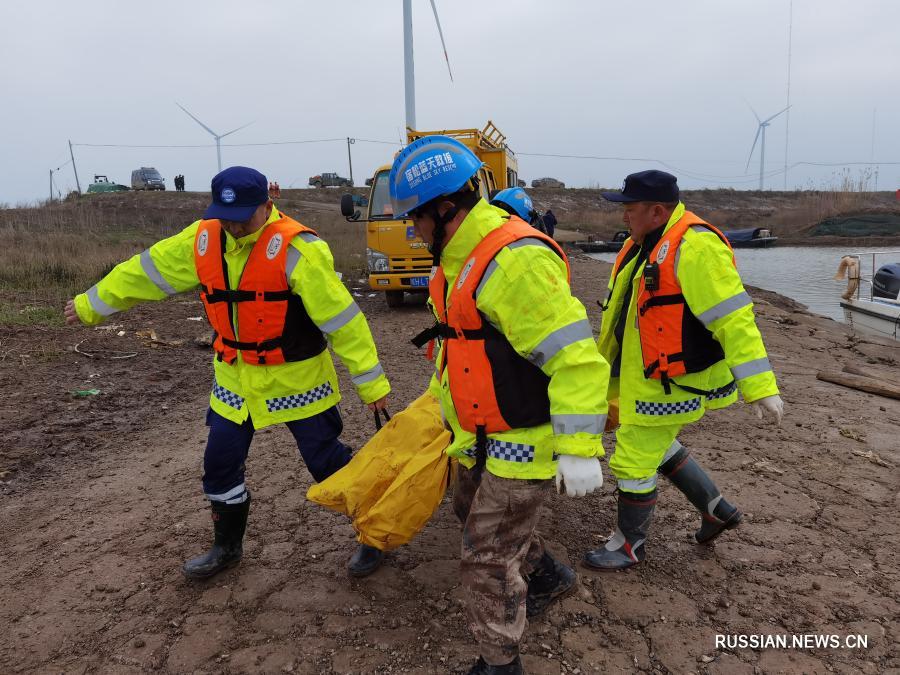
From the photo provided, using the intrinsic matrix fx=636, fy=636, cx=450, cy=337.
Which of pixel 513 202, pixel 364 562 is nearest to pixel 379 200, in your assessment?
pixel 513 202

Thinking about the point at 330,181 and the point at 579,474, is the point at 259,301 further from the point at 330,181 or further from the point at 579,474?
the point at 330,181

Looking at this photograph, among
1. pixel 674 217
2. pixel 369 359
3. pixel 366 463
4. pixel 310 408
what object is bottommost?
pixel 366 463

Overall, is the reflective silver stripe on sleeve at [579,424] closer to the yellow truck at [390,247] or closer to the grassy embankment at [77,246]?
the yellow truck at [390,247]

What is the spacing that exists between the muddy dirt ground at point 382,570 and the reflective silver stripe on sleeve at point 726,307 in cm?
135

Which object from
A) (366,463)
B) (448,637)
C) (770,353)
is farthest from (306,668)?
(770,353)

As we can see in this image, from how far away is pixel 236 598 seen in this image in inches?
120

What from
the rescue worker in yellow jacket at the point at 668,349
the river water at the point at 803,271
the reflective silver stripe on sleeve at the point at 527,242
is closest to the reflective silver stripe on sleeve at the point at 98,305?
the reflective silver stripe on sleeve at the point at 527,242

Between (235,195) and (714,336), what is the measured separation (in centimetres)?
220

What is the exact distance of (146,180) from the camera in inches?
1563

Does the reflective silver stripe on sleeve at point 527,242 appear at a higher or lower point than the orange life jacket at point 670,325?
higher

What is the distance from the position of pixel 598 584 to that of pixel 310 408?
64.9 inches

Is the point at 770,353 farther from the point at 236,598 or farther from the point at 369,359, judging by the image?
the point at 236,598

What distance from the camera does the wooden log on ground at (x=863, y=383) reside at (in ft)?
21.6

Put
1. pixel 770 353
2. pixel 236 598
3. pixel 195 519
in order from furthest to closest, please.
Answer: pixel 770 353
pixel 195 519
pixel 236 598
